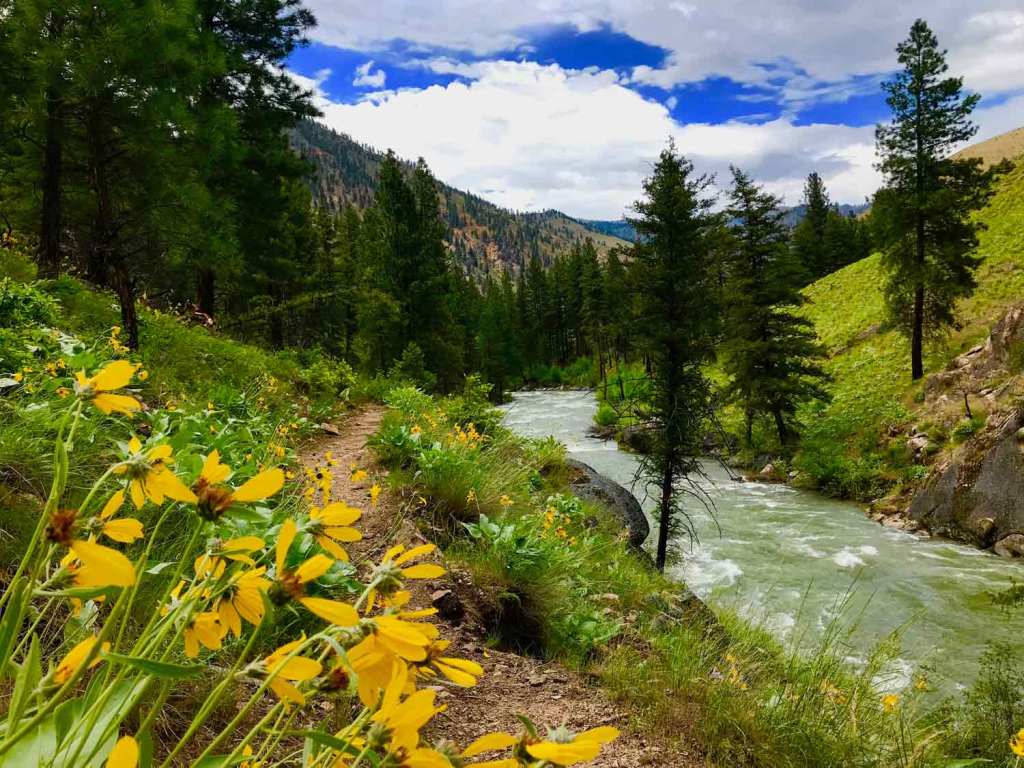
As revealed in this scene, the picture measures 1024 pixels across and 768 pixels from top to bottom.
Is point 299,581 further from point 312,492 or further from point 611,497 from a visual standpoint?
point 611,497

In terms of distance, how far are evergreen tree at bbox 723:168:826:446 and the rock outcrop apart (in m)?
6.31

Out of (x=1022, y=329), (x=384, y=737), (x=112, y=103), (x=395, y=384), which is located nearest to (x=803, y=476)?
(x=1022, y=329)

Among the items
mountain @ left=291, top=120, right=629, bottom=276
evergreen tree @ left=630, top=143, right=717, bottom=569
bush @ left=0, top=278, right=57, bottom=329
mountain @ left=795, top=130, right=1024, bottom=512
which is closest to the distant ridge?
mountain @ left=291, top=120, right=629, bottom=276

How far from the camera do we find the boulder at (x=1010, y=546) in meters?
10.2

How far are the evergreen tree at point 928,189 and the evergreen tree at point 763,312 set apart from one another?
3164 mm

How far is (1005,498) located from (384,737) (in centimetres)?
1390

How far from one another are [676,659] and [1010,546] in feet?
34.4

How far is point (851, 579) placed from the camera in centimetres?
945

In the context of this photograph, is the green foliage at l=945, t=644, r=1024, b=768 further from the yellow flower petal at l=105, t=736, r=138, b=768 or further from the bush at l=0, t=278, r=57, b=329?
the bush at l=0, t=278, r=57, b=329

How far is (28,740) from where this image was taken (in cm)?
65

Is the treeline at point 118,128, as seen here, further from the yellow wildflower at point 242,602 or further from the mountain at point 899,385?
the mountain at point 899,385

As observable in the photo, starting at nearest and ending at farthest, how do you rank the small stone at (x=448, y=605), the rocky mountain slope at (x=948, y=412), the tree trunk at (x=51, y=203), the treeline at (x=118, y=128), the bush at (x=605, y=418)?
the small stone at (x=448, y=605) < the treeline at (x=118, y=128) < the tree trunk at (x=51, y=203) < the rocky mountain slope at (x=948, y=412) < the bush at (x=605, y=418)

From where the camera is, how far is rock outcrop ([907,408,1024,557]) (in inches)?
416

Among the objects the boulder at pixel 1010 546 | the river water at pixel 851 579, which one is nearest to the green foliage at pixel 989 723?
the river water at pixel 851 579
